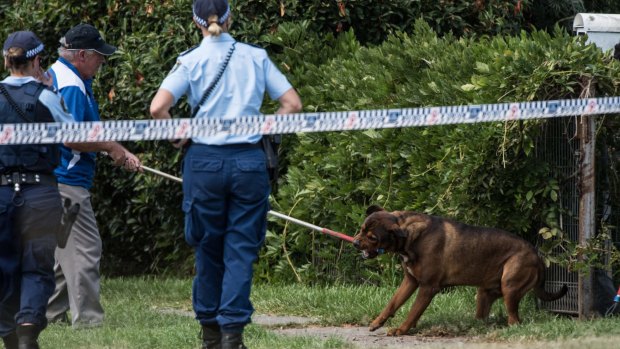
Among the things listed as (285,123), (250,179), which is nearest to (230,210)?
(250,179)

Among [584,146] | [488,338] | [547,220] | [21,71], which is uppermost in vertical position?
[21,71]

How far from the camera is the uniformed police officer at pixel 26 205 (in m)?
6.47

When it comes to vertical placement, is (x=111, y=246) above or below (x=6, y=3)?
below

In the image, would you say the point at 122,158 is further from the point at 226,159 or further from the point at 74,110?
the point at 226,159

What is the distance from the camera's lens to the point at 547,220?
7992 mm

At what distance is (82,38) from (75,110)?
62cm

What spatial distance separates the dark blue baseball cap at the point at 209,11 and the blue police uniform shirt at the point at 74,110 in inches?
77.4

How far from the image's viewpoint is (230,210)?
6.23 meters

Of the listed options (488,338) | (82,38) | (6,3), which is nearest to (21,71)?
(82,38)

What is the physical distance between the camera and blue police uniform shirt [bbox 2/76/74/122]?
6.54 metres

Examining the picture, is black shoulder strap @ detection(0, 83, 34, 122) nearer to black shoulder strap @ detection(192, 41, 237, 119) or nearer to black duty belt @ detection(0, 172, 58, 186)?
black duty belt @ detection(0, 172, 58, 186)

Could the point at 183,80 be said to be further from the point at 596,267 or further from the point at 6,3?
the point at 6,3

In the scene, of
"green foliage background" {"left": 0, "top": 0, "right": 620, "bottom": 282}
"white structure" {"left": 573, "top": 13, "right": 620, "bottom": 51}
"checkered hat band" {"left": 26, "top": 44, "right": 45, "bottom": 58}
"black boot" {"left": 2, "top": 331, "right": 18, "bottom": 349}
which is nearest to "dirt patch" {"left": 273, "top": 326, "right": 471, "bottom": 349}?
"green foliage background" {"left": 0, "top": 0, "right": 620, "bottom": 282}

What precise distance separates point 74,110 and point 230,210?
7.06 feet
